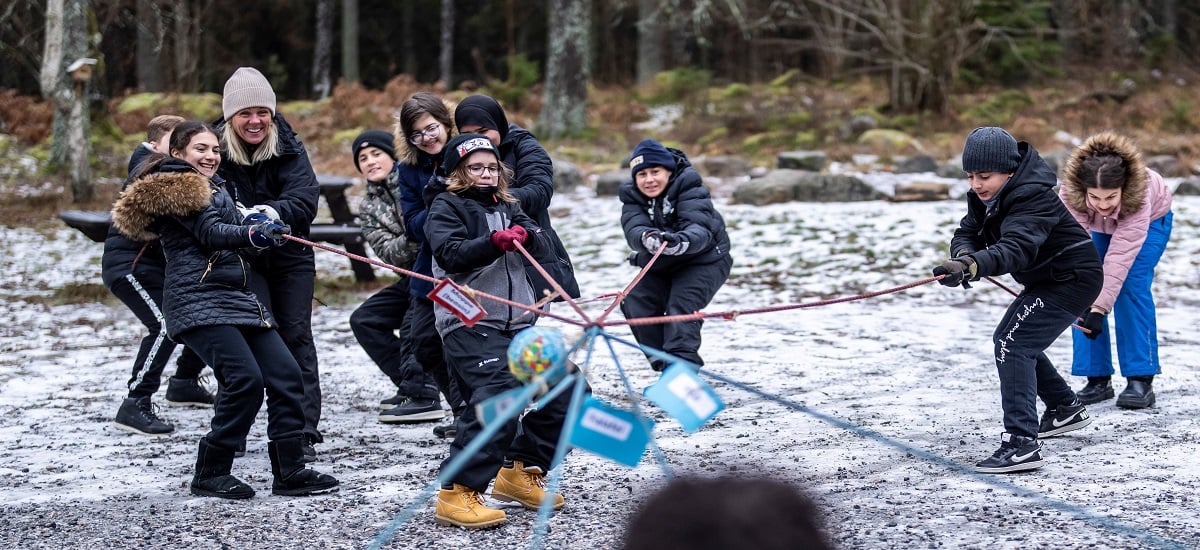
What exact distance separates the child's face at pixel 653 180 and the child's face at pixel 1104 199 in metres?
2.39

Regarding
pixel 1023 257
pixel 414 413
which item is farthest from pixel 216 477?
pixel 1023 257

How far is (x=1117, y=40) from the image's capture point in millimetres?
28594

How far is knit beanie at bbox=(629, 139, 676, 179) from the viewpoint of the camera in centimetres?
677

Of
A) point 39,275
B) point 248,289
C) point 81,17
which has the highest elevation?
point 81,17

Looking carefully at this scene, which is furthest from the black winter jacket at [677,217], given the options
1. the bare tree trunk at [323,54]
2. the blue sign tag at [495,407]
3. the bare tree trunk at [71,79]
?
the bare tree trunk at [323,54]

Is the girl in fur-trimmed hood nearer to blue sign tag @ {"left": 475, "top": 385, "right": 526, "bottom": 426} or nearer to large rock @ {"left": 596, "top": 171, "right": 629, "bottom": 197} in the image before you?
blue sign tag @ {"left": 475, "top": 385, "right": 526, "bottom": 426}

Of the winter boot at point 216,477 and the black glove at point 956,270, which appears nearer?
the black glove at point 956,270

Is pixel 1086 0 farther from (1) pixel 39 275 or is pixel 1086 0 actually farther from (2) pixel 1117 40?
(1) pixel 39 275

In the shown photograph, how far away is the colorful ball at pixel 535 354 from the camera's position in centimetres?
380

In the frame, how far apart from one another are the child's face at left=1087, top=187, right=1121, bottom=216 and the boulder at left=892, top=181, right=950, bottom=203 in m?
8.47

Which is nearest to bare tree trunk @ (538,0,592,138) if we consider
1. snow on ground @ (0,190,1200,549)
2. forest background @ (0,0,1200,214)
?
forest background @ (0,0,1200,214)

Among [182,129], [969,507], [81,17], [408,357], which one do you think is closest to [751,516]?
[969,507]

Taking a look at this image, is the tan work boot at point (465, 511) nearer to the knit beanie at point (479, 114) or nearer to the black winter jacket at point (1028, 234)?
the knit beanie at point (479, 114)

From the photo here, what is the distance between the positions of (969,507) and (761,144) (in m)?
15.2
